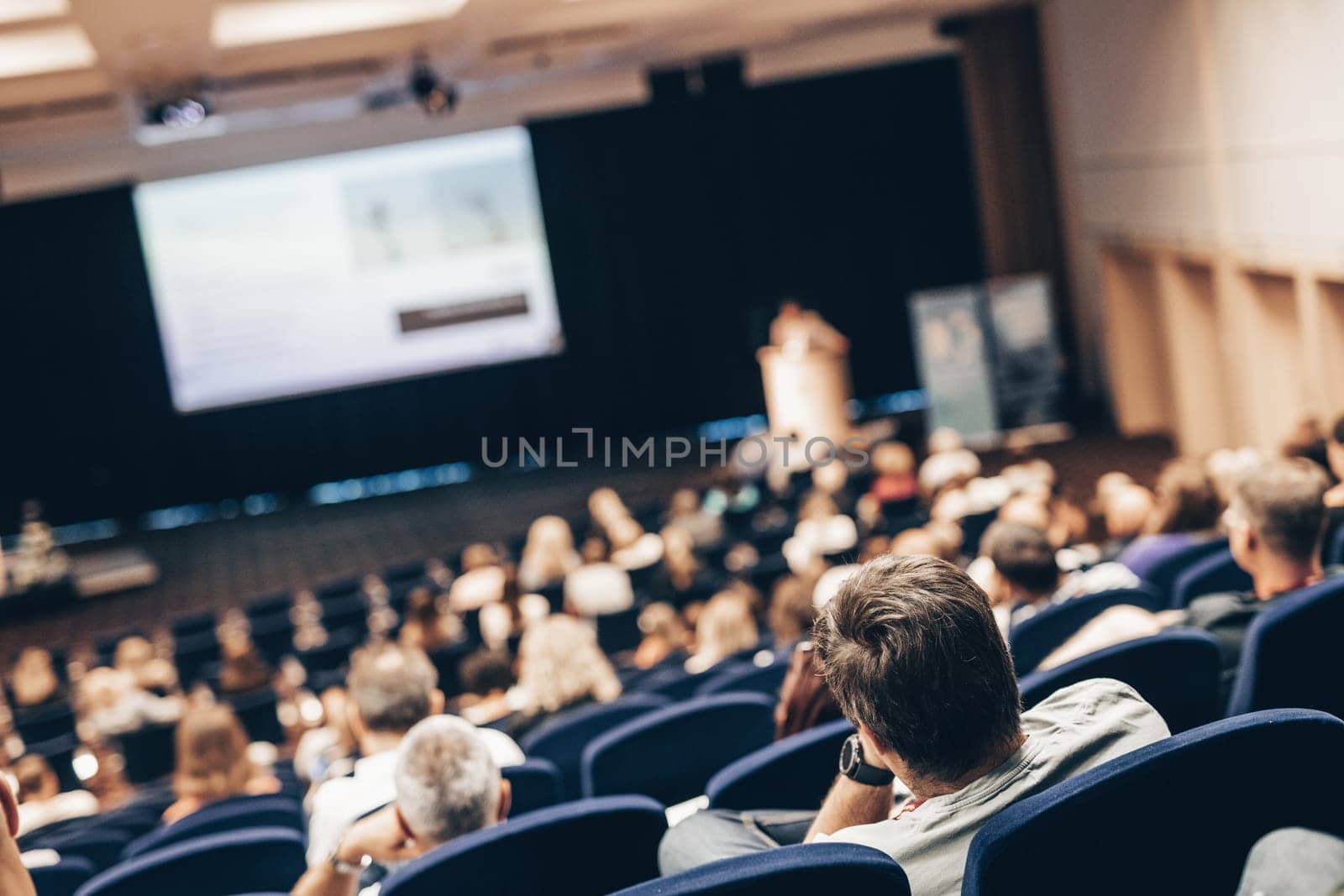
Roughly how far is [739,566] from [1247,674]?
7.39 meters

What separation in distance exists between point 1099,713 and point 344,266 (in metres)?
14.2

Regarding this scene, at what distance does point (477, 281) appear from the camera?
15.3 m

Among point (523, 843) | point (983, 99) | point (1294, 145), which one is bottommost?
point (523, 843)

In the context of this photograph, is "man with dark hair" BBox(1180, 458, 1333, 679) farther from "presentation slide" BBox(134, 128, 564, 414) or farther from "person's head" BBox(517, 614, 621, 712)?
"presentation slide" BBox(134, 128, 564, 414)

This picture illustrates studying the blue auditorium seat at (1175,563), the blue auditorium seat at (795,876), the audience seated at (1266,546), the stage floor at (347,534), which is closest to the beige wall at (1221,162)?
the stage floor at (347,534)

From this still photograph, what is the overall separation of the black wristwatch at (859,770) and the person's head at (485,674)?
373 centimetres

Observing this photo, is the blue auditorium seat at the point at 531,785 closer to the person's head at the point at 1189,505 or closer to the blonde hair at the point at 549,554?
the person's head at the point at 1189,505

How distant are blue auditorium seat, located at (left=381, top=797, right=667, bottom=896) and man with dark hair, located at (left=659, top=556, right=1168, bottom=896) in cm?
49

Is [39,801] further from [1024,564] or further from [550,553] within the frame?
[1024,564]

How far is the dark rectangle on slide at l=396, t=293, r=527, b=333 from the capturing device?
15.2m

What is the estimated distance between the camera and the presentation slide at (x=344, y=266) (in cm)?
1480

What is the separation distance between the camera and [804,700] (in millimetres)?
2748

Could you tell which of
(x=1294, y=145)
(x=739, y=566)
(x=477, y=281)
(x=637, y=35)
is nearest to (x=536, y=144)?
(x=477, y=281)

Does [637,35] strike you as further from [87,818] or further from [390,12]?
[87,818]
